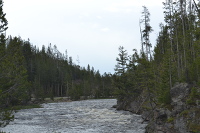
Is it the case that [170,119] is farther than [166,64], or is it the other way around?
[166,64]

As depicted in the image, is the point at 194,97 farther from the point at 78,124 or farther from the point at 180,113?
the point at 78,124

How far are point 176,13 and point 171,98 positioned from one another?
14.9 m

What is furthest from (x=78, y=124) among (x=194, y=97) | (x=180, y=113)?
(x=194, y=97)

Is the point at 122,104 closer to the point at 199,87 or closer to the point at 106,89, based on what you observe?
the point at 199,87

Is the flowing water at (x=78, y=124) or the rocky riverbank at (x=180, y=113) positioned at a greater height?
the rocky riverbank at (x=180, y=113)

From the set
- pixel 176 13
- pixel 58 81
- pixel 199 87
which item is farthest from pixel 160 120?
pixel 58 81

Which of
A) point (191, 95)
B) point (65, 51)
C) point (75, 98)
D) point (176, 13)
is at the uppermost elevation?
point (65, 51)

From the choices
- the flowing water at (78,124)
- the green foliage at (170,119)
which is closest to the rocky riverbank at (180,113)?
the green foliage at (170,119)

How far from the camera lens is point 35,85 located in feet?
249

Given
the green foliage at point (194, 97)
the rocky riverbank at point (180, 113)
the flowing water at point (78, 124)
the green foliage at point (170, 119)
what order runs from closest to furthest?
the rocky riverbank at point (180, 113) < the green foliage at point (194, 97) < the green foliage at point (170, 119) < the flowing water at point (78, 124)

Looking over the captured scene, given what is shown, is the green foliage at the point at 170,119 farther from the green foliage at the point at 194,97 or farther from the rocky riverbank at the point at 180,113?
the green foliage at the point at 194,97

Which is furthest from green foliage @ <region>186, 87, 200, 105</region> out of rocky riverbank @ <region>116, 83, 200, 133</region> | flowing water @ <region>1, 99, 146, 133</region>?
flowing water @ <region>1, 99, 146, 133</region>

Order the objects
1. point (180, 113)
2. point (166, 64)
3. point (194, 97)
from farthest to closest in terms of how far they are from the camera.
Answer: point (166, 64) → point (194, 97) → point (180, 113)

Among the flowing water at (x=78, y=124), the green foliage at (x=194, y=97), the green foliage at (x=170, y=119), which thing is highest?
the green foliage at (x=194, y=97)
